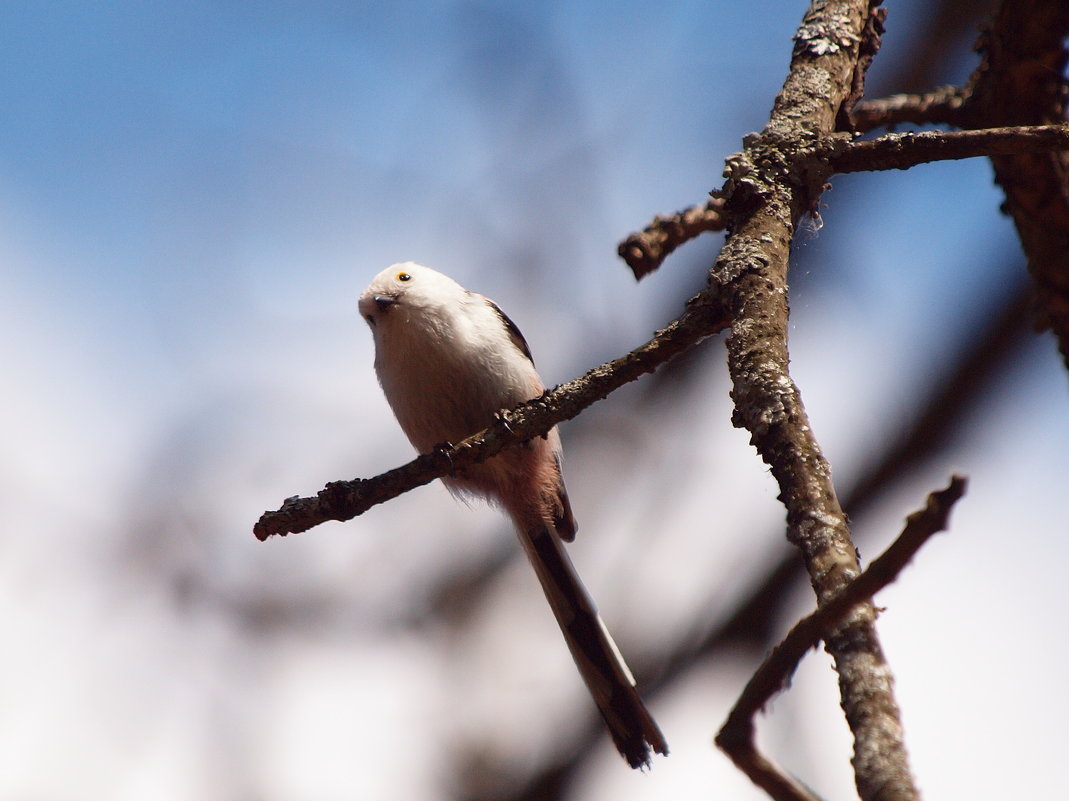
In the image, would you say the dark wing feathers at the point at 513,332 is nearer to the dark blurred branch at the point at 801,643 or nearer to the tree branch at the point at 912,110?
the tree branch at the point at 912,110

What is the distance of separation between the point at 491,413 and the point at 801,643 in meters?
2.43

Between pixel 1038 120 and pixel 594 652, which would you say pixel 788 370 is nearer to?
pixel 1038 120

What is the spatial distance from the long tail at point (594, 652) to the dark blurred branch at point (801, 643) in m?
2.03

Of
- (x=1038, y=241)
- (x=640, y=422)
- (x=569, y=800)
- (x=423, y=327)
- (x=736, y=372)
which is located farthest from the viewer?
(x=640, y=422)

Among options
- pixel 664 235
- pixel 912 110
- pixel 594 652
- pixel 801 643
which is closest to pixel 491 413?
pixel 594 652

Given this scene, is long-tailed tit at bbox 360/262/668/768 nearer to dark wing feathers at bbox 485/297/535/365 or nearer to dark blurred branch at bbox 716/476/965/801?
dark wing feathers at bbox 485/297/535/365

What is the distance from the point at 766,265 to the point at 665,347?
24cm

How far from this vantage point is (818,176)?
2.05 metres

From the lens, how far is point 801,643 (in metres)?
1.06

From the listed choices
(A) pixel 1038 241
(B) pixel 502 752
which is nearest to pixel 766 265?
(A) pixel 1038 241

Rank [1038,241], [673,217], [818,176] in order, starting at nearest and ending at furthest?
1. [818,176]
2. [673,217]
3. [1038,241]

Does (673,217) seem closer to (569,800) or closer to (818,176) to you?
(818,176)

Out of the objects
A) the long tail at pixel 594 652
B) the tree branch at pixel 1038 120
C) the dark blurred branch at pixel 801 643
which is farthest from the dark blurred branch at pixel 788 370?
the long tail at pixel 594 652

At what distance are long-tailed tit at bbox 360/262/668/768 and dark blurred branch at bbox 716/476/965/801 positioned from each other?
7.03 ft
